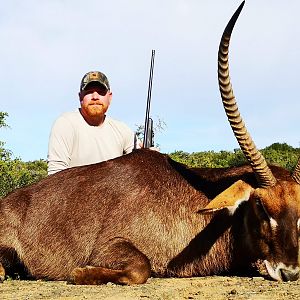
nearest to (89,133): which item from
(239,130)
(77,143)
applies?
(77,143)

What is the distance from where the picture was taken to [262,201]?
18.6ft

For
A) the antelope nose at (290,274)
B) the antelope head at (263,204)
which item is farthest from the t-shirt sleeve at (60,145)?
the antelope nose at (290,274)

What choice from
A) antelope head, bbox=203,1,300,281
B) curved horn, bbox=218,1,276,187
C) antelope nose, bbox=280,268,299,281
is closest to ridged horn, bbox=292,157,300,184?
antelope head, bbox=203,1,300,281

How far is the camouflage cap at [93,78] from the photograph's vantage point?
8.57 meters

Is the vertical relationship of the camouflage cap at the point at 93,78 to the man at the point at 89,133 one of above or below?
above

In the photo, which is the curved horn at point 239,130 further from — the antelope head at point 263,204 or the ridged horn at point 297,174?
the ridged horn at point 297,174

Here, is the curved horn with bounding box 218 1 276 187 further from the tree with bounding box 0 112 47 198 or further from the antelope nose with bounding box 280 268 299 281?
the tree with bounding box 0 112 47 198

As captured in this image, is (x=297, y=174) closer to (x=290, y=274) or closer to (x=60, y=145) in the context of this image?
(x=290, y=274)

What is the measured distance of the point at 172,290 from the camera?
17.2 feet

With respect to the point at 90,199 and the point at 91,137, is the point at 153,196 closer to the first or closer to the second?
the point at 90,199

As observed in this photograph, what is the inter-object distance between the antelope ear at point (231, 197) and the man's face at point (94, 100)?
3.02 m

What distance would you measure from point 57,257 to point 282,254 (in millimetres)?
2159

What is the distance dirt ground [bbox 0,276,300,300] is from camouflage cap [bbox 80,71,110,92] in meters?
3.34

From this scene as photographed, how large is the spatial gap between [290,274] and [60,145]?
12.1 ft
